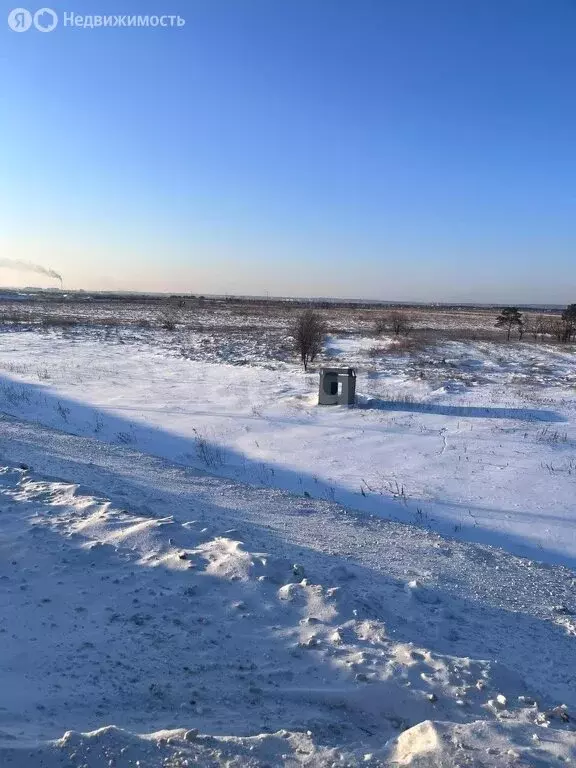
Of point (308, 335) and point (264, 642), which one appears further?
point (308, 335)

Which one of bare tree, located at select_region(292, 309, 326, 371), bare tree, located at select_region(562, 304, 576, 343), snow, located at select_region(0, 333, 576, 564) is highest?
bare tree, located at select_region(562, 304, 576, 343)

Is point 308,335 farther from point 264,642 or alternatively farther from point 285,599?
point 264,642

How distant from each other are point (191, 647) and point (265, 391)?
11644mm

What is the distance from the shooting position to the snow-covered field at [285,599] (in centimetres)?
261

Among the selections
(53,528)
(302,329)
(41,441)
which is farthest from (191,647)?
(302,329)

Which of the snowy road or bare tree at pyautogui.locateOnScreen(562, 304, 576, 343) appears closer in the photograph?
the snowy road

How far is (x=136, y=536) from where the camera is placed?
457 centimetres

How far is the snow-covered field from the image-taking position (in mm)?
2607

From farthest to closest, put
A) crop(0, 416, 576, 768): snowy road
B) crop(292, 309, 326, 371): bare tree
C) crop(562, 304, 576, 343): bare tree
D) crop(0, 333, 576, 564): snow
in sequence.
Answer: crop(562, 304, 576, 343): bare tree → crop(292, 309, 326, 371): bare tree → crop(0, 333, 576, 564): snow → crop(0, 416, 576, 768): snowy road

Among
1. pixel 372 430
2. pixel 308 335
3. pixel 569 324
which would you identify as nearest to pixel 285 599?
pixel 372 430

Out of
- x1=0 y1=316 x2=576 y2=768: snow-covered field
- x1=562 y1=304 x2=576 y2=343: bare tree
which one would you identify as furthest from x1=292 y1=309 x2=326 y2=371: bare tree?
x1=562 y1=304 x2=576 y2=343: bare tree

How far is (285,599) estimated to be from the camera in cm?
385

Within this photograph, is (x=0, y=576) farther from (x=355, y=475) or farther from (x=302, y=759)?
(x=355, y=475)

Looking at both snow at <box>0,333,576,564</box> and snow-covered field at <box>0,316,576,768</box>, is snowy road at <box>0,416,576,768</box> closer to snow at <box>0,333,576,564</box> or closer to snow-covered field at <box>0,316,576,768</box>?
snow-covered field at <box>0,316,576,768</box>
